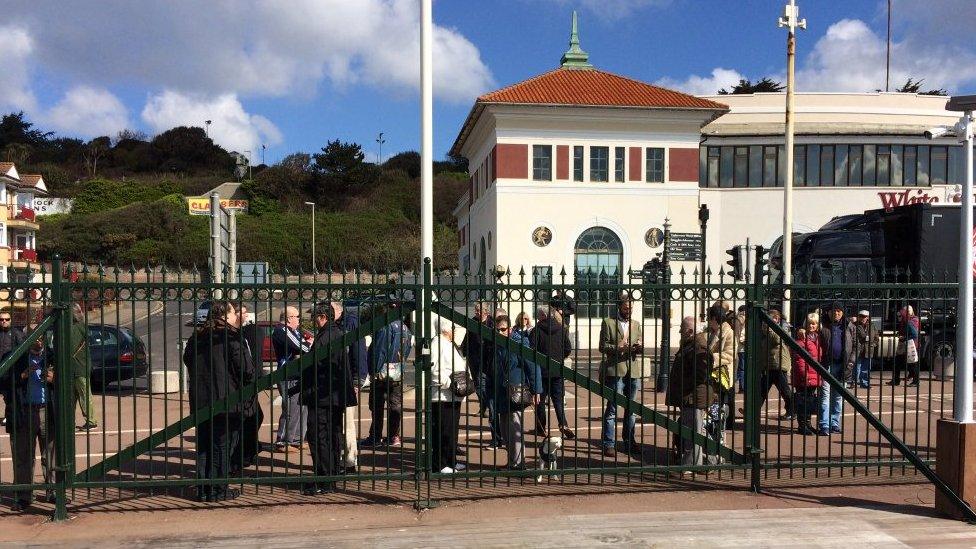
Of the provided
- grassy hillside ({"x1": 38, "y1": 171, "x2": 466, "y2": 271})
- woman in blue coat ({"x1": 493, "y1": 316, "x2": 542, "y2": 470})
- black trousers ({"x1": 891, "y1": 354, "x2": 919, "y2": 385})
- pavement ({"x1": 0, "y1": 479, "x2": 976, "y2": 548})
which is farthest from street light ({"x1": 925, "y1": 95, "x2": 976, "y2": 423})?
grassy hillside ({"x1": 38, "y1": 171, "x2": 466, "y2": 271})

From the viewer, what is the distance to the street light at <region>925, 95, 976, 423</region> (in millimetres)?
6188

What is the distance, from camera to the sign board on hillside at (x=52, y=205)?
6756 centimetres

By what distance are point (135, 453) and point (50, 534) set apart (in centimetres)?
80

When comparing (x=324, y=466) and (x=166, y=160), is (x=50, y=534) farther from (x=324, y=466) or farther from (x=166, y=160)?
(x=166, y=160)

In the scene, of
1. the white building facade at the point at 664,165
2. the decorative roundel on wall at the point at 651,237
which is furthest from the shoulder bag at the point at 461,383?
the decorative roundel on wall at the point at 651,237

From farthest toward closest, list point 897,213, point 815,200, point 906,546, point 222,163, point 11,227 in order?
1. point 222,163
2. point 11,227
3. point 815,200
4. point 897,213
5. point 906,546

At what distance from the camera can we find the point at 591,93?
33250 mm

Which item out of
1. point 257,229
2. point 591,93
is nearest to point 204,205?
point 591,93

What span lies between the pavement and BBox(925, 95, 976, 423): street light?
96cm

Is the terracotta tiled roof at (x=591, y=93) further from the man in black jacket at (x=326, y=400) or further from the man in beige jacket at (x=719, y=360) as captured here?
the man in black jacket at (x=326, y=400)

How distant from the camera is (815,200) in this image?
3431 centimetres

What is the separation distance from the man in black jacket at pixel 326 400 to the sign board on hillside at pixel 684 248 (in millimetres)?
11412

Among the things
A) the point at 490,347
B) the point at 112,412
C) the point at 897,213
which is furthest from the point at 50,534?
the point at 897,213

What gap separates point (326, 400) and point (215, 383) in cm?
94
